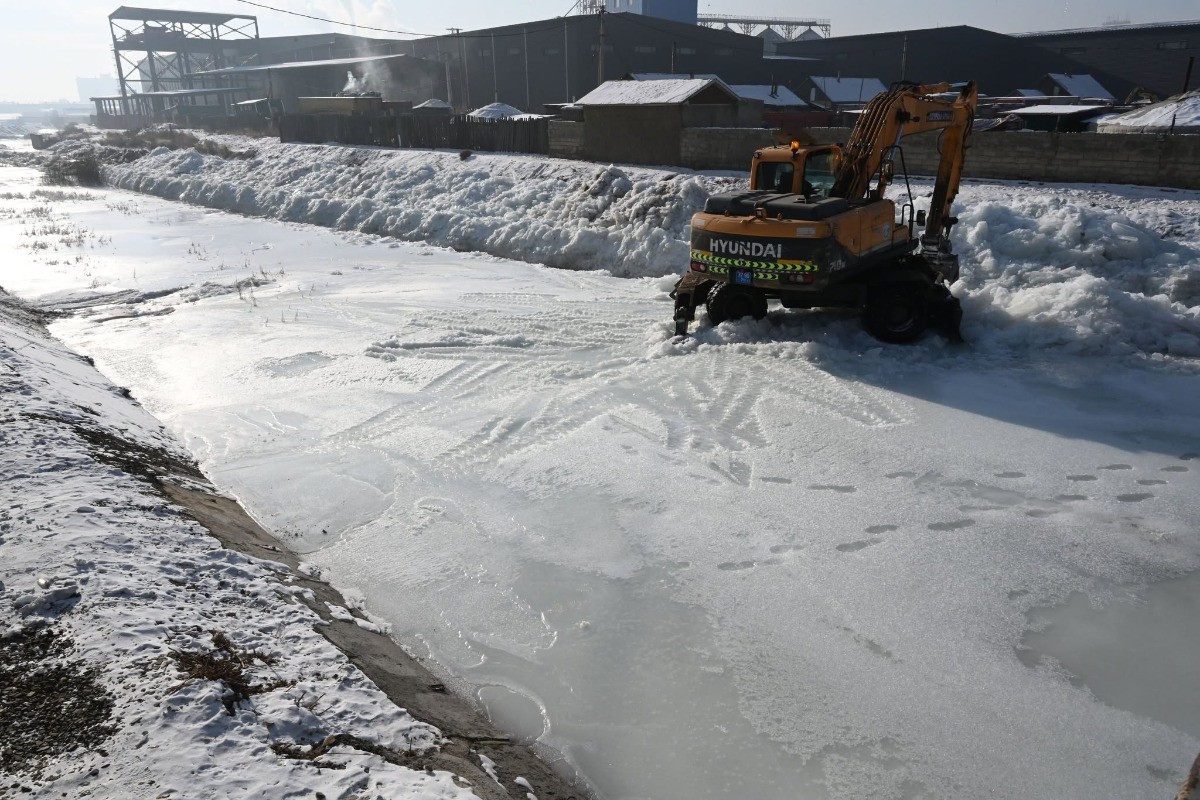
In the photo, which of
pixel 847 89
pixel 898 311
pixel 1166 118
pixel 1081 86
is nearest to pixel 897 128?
pixel 898 311

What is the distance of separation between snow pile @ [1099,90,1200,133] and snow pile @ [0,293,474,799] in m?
22.1

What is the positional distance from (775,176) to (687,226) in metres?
5.82

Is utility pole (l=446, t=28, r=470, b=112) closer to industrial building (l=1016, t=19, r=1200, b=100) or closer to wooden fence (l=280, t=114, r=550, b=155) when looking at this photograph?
wooden fence (l=280, t=114, r=550, b=155)

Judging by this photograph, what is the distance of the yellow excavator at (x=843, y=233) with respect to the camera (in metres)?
9.52

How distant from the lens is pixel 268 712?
3725 mm

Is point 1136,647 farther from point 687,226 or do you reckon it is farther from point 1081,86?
point 1081,86

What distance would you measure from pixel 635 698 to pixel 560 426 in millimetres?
3985

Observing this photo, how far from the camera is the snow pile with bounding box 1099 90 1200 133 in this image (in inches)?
727

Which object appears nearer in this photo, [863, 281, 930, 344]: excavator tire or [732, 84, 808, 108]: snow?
[863, 281, 930, 344]: excavator tire

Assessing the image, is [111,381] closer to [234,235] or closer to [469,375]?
[469,375]

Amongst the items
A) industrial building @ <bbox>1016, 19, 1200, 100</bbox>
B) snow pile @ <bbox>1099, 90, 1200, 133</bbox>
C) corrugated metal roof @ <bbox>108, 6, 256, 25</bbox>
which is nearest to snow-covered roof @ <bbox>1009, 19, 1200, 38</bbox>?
industrial building @ <bbox>1016, 19, 1200, 100</bbox>

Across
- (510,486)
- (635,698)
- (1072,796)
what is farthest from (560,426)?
(1072,796)

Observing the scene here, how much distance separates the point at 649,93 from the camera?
2314 centimetres

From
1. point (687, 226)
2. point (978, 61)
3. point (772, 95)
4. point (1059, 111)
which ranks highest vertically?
point (978, 61)
